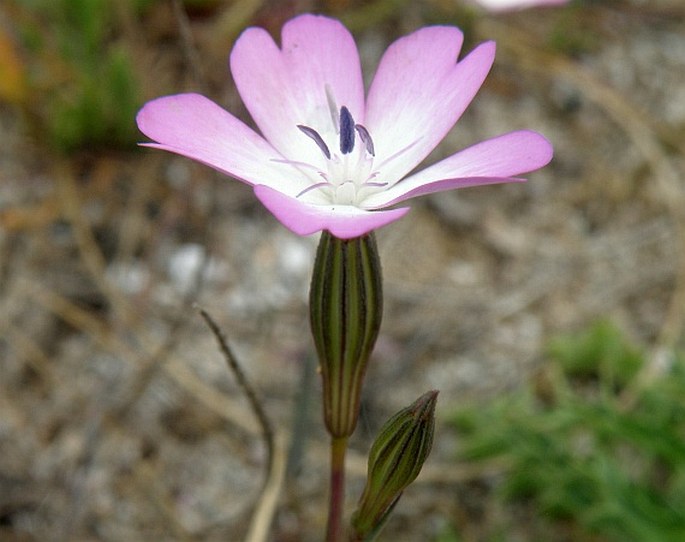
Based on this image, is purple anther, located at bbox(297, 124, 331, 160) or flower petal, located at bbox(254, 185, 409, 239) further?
purple anther, located at bbox(297, 124, 331, 160)

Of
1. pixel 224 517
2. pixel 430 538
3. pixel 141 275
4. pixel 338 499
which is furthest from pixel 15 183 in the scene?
pixel 338 499

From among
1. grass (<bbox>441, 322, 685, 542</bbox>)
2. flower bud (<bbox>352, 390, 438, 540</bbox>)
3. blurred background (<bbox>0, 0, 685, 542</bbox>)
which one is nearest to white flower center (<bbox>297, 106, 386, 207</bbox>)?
flower bud (<bbox>352, 390, 438, 540</bbox>)

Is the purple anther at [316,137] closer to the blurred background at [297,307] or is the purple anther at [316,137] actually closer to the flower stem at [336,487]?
the flower stem at [336,487]

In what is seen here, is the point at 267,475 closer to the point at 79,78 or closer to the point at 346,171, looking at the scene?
the point at 346,171

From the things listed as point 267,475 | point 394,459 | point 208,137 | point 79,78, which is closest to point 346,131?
point 208,137

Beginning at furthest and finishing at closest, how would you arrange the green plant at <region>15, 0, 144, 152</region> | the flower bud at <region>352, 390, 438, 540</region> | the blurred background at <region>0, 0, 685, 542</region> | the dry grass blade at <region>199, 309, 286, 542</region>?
the green plant at <region>15, 0, 144, 152</region>, the blurred background at <region>0, 0, 685, 542</region>, the dry grass blade at <region>199, 309, 286, 542</region>, the flower bud at <region>352, 390, 438, 540</region>

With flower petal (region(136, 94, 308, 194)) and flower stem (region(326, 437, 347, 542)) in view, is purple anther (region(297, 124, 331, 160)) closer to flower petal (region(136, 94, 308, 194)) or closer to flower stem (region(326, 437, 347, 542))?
flower petal (region(136, 94, 308, 194))

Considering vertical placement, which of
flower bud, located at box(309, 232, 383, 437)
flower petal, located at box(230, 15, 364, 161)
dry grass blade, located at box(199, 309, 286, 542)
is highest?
flower petal, located at box(230, 15, 364, 161)
